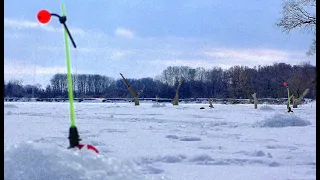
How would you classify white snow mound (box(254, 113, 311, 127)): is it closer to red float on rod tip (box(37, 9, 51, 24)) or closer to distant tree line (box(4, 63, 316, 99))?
distant tree line (box(4, 63, 316, 99))

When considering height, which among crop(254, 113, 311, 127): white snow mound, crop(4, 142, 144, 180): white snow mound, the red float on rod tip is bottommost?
crop(254, 113, 311, 127): white snow mound

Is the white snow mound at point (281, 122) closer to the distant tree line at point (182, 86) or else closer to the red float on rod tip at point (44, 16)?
the distant tree line at point (182, 86)

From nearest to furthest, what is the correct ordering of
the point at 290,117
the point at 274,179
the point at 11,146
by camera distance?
the point at 11,146 < the point at 274,179 < the point at 290,117

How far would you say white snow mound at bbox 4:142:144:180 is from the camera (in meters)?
1.74

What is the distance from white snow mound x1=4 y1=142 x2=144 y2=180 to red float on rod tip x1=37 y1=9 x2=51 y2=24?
1.95 ft

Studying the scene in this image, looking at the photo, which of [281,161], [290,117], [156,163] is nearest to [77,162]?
[156,163]

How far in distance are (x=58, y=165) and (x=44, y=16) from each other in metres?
0.67

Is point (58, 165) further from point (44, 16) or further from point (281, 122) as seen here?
point (281, 122)

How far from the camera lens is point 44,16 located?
1604mm

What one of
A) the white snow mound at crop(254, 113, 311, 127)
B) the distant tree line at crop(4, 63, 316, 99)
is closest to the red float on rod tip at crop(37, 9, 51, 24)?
the distant tree line at crop(4, 63, 316, 99)

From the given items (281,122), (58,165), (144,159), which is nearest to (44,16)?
(58,165)
